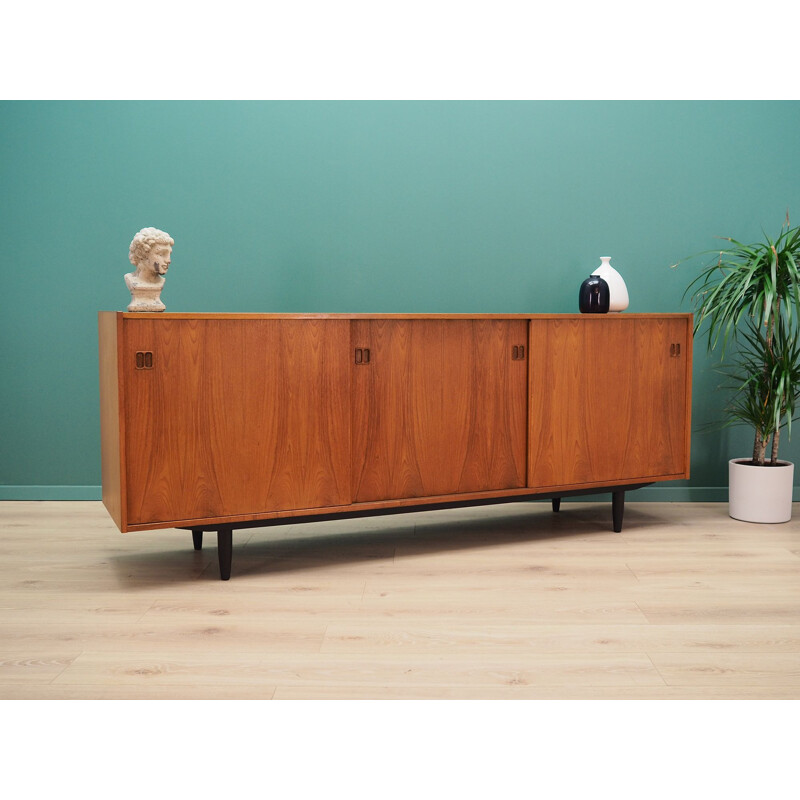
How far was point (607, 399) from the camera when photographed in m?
3.32

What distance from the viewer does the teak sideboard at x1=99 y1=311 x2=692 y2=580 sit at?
8.80 ft

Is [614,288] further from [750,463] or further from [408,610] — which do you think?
[408,610]

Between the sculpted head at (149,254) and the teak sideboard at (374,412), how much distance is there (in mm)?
199

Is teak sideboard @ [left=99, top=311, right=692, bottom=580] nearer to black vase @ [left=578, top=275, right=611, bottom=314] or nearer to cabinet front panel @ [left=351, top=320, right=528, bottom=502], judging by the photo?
cabinet front panel @ [left=351, top=320, right=528, bottom=502]

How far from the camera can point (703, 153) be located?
12.7ft

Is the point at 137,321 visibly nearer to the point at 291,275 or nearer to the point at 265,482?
the point at 265,482

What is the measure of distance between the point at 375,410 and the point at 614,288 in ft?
4.04

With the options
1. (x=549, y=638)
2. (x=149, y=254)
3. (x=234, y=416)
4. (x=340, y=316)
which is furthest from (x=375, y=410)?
(x=549, y=638)

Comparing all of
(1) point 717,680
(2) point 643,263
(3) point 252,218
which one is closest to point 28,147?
(3) point 252,218

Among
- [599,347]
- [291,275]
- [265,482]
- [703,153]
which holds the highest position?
[703,153]

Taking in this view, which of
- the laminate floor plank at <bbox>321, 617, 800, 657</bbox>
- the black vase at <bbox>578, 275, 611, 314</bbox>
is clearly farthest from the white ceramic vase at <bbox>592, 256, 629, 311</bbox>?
the laminate floor plank at <bbox>321, 617, 800, 657</bbox>

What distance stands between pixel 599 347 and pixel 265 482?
140 centimetres

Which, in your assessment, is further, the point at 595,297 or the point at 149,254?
the point at 595,297

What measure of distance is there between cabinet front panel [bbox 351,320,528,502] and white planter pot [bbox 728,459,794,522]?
41.6 inches
